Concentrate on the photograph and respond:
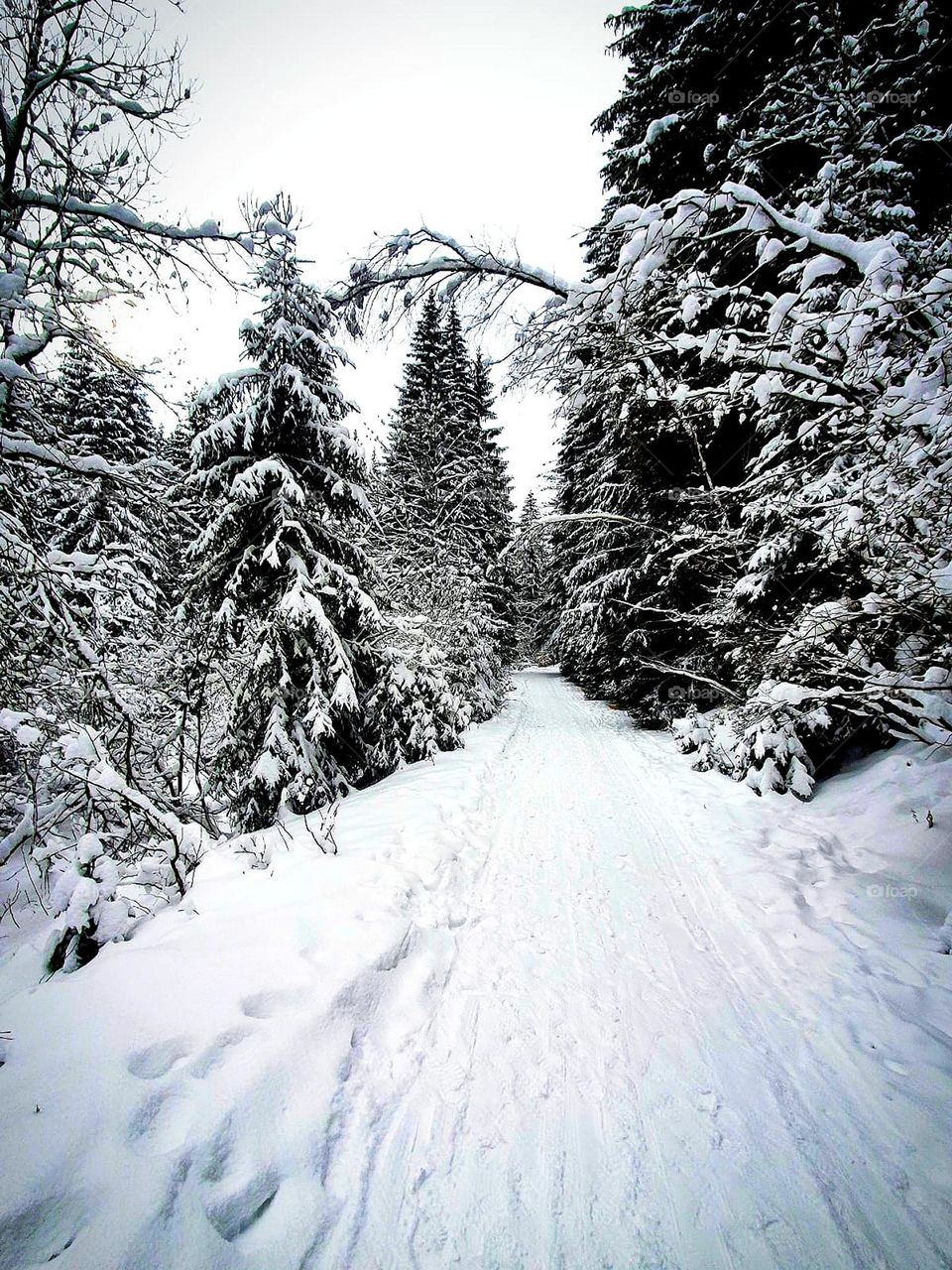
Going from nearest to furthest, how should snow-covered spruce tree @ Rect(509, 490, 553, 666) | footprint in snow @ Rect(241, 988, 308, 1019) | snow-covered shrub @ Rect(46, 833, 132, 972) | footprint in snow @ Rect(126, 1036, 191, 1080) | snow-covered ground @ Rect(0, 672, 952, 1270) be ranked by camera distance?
snow-covered ground @ Rect(0, 672, 952, 1270) → footprint in snow @ Rect(126, 1036, 191, 1080) → footprint in snow @ Rect(241, 988, 308, 1019) → snow-covered shrub @ Rect(46, 833, 132, 972) → snow-covered spruce tree @ Rect(509, 490, 553, 666)

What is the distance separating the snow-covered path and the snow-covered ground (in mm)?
12

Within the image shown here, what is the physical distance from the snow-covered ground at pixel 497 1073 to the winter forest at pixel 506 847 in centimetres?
2

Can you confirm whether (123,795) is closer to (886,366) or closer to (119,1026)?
(119,1026)

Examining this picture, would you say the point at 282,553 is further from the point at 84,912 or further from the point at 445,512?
the point at 445,512

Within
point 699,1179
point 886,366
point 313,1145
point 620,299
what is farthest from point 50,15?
point 699,1179

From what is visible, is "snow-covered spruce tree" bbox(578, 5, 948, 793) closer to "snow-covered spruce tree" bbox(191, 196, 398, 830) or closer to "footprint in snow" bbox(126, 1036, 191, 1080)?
"footprint in snow" bbox(126, 1036, 191, 1080)

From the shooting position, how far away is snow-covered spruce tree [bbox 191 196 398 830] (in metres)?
6.27

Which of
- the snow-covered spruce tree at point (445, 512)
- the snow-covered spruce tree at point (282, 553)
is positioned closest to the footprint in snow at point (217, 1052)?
the snow-covered spruce tree at point (282, 553)

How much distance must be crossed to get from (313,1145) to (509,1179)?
0.90m

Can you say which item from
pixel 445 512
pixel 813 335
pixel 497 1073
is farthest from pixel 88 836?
pixel 445 512

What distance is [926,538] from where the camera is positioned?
3.07 meters

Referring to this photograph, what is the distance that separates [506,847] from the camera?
17.1ft

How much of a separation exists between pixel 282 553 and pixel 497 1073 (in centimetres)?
628

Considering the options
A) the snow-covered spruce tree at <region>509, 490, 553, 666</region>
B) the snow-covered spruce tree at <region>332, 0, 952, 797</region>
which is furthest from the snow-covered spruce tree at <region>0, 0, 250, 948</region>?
the snow-covered spruce tree at <region>509, 490, 553, 666</region>
